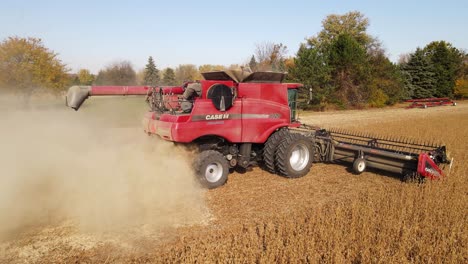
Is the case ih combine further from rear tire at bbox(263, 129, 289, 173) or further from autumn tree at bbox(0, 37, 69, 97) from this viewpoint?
autumn tree at bbox(0, 37, 69, 97)

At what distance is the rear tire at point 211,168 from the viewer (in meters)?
6.49

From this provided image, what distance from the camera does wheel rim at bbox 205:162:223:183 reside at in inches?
265

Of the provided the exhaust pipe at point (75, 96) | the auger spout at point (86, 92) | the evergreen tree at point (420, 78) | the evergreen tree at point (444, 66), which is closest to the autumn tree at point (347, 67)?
the evergreen tree at point (420, 78)

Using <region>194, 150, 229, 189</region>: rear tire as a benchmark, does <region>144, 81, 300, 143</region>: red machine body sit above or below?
above

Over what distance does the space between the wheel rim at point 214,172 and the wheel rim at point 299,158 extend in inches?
76.2

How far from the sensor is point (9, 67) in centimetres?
2455

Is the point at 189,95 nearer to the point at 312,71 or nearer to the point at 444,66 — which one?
the point at 312,71

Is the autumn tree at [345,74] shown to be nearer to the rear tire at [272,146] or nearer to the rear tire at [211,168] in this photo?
the rear tire at [272,146]

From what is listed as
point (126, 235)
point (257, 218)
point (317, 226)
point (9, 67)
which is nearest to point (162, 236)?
point (126, 235)

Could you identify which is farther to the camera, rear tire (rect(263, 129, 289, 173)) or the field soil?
rear tire (rect(263, 129, 289, 173))

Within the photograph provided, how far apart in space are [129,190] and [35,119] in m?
2.58

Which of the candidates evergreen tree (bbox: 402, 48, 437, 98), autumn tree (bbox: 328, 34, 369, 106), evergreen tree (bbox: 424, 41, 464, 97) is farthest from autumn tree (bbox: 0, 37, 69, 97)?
evergreen tree (bbox: 424, 41, 464, 97)

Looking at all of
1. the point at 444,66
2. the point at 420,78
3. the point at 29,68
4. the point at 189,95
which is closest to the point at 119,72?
the point at 29,68

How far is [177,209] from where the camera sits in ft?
18.7
